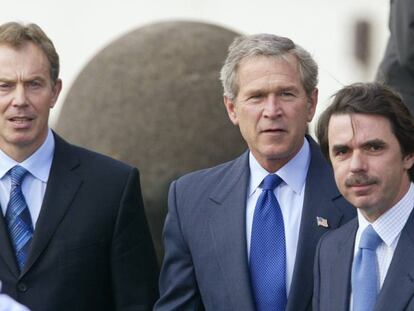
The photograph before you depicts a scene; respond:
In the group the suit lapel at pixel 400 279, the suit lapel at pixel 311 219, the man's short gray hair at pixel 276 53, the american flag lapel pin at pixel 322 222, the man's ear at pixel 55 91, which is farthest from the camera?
the man's ear at pixel 55 91

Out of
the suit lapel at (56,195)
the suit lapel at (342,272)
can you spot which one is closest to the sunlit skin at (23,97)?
the suit lapel at (56,195)

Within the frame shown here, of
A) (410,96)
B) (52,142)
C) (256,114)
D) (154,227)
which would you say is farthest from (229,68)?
(154,227)

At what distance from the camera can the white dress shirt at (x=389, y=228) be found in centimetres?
646

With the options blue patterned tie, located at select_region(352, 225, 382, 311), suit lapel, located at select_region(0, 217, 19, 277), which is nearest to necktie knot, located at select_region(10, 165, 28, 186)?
suit lapel, located at select_region(0, 217, 19, 277)

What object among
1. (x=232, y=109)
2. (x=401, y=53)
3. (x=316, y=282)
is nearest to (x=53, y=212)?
(x=232, y=109)

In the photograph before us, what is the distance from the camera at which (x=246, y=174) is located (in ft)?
24.0

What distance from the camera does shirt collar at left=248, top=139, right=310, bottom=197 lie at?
7223 millimetres

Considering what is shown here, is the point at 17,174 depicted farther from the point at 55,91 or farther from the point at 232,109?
the point at 232,109

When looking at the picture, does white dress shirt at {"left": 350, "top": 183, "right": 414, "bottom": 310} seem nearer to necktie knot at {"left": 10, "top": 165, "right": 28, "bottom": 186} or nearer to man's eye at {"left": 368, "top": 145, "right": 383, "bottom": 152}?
man's eye at {"left": 368, "top": 145, "right": 383, "bottom": 152}

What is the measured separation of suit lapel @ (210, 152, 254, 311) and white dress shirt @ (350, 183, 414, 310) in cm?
76

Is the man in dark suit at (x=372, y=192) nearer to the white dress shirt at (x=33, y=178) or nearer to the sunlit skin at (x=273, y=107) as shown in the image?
the sunlit skin at (x=273, y=107)

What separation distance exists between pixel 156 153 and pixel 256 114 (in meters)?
3.78

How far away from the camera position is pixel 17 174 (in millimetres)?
7441

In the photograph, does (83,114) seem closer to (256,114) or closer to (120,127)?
(120,127)
